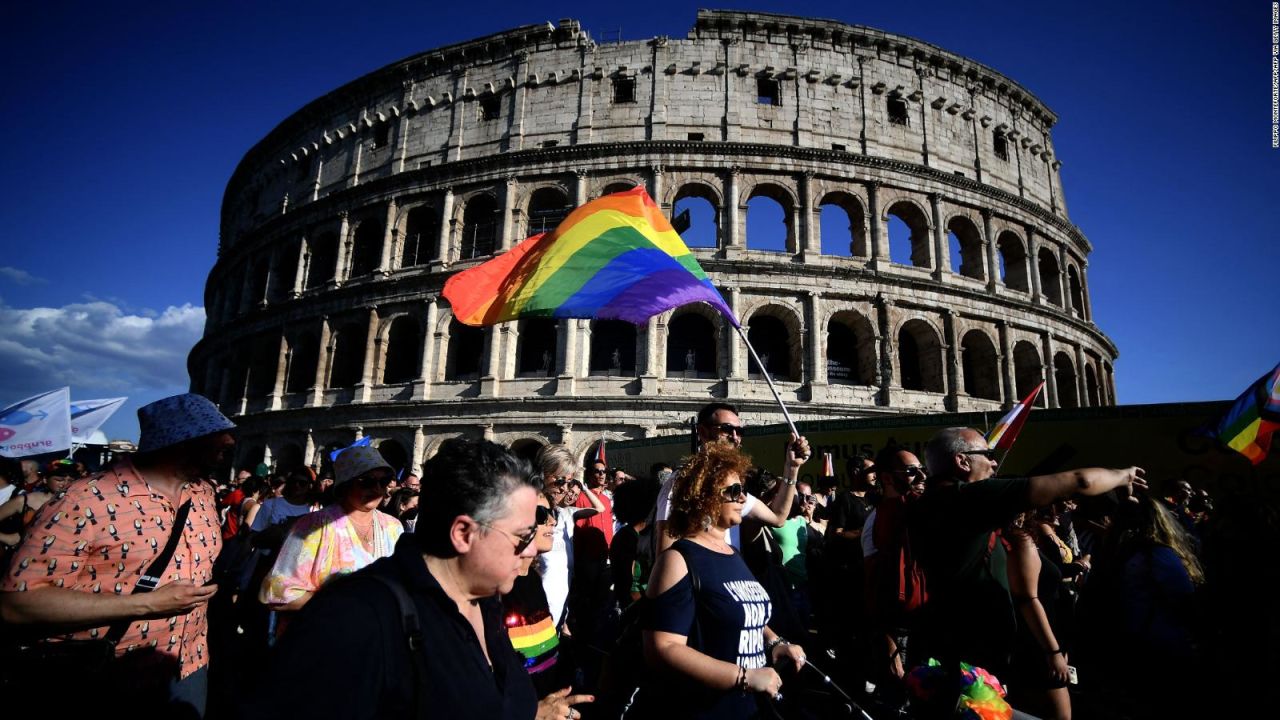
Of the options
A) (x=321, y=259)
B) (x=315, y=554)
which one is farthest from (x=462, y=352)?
(x=315, y=554)

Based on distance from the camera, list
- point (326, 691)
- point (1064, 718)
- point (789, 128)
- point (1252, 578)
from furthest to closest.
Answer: point (789, 128)
point (1252, 578)
point (1064, 718)
point (326, 691)

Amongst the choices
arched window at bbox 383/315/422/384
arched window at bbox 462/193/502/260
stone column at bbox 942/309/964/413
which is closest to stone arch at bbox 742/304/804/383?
stone column at bbox 942/309/964/413

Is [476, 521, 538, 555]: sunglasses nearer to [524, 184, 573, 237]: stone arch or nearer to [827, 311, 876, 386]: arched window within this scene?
[827, 311, 876, 386]: arched window

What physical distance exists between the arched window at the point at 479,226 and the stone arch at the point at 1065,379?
20.0 metres

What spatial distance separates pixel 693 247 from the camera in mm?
17234

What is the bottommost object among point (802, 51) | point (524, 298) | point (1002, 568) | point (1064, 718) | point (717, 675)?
point (1064, 718)

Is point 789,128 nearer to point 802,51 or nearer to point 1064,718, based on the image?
A: point 802,51

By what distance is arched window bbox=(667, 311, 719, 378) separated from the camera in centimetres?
1748

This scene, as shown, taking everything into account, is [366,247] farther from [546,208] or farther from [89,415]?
[89,415]

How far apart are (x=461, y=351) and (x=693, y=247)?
833 centimetres

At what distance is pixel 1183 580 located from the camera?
2.94 metres

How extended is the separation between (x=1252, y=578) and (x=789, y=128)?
17700 mm

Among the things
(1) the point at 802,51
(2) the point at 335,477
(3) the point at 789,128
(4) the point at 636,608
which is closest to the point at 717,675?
(4) the point at 636,608

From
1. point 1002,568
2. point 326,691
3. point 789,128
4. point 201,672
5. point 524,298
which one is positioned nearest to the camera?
point 326,691
